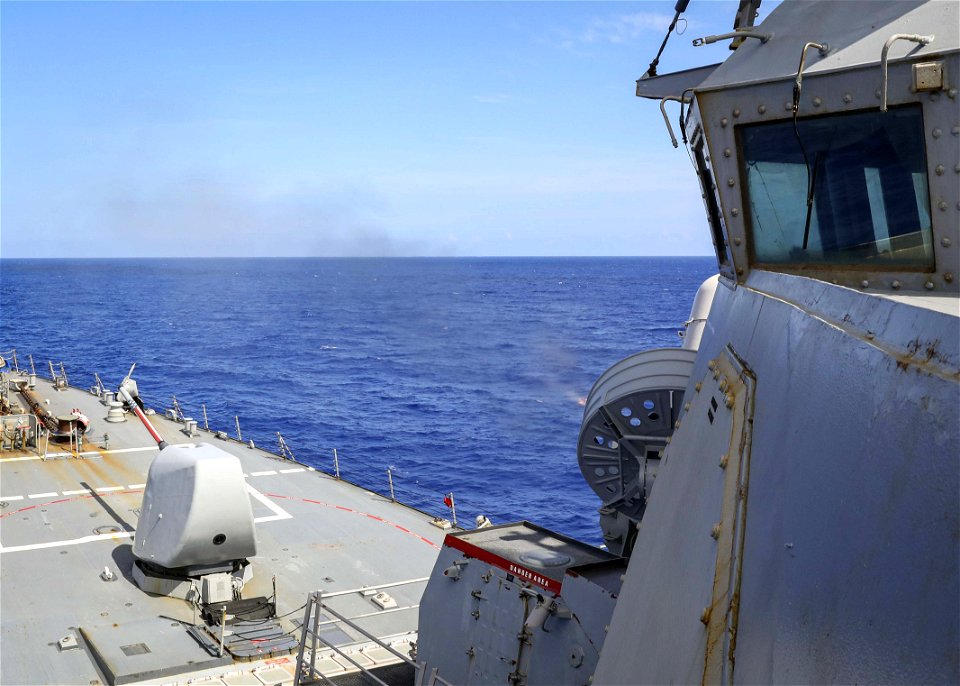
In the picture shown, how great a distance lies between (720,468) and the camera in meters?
3.05

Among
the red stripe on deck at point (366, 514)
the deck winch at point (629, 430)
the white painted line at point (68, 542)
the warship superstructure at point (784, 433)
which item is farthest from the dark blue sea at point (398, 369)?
the warship superstructure at point (784, 433)

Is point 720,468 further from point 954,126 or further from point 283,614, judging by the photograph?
point 283,614

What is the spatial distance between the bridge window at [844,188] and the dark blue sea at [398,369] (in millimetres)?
22468

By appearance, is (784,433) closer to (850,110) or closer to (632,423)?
(850,110)

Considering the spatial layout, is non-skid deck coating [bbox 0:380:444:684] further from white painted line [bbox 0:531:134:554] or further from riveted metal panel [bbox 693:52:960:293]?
riveted metal panel [bbox 693:52:960:293]

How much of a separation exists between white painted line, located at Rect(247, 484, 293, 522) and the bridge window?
14.1 metres

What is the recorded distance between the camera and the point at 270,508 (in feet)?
56.6

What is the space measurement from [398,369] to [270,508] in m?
40.4

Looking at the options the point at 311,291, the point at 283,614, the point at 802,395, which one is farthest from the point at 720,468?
the point at 311,291

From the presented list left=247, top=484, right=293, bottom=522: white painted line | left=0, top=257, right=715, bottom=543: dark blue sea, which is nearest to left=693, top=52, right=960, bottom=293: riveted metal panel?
left=247, top=484, right=293, bottom=522: white painted line

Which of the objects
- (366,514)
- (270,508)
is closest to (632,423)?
(366,514)

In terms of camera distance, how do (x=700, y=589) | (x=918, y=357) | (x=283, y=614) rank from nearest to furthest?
(x=918, y=357), (x=700, y=589), (x=283, y=614)

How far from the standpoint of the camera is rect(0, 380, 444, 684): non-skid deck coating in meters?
10.8

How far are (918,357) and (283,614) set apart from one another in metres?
11.9
